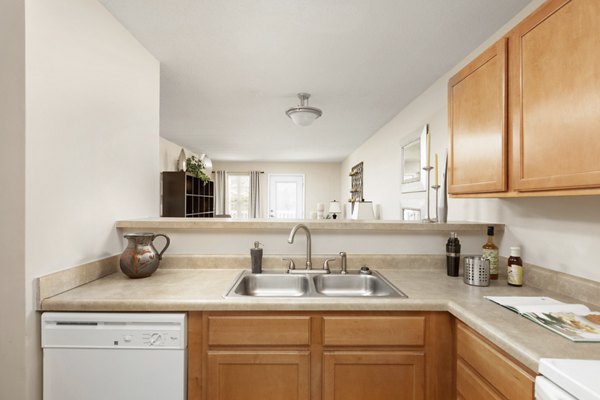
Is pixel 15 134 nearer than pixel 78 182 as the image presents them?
Yes

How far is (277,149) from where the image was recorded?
6.35 m

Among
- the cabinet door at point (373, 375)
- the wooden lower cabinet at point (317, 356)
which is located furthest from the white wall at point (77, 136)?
the cabinet door at point (373, 375)

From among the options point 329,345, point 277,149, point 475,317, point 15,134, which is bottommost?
point 329,345

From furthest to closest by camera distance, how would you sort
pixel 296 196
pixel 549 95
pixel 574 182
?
pixel 296 196
pixel 549 95
pixel 574 182

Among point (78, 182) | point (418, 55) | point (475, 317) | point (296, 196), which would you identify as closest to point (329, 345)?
point (475, 317)

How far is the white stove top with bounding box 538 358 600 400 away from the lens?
723 millimetres

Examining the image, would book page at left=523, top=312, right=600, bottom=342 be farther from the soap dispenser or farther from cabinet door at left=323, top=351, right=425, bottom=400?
the soap dispenser

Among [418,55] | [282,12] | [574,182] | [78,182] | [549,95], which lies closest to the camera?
[574,182]

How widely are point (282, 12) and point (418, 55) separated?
106 centimetres

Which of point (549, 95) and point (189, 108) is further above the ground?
point (189, 108)

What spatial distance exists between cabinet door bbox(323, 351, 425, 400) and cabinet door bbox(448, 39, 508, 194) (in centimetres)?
87

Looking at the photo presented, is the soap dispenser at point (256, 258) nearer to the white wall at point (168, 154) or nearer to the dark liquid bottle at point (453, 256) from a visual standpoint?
the dark liquid bottle at point (453, 256)

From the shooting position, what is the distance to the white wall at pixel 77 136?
131 cm

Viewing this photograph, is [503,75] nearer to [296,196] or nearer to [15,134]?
[15,134]
